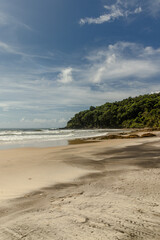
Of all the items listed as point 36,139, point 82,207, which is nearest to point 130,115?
point 36,139

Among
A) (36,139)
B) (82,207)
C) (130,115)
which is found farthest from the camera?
(130,115)

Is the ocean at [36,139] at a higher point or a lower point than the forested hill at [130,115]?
lower

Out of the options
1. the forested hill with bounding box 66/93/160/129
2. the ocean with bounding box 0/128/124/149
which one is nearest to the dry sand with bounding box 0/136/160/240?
the ocean with bounding box 0/128/124/149

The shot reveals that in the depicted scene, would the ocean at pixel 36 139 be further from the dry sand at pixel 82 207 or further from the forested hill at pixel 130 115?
the forested hill at pixel 130 115

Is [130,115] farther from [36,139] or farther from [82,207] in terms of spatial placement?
[82,207]

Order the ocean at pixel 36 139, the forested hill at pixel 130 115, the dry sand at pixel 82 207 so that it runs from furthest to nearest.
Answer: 1. the forested hill at pixel 130 115
2. the ocean at pixel 36 139
3. the dry sand at pixel 82 207

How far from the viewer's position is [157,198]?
4082 mm

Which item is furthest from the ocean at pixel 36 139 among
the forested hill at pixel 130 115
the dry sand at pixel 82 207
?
the forested hill at pixel 130 115

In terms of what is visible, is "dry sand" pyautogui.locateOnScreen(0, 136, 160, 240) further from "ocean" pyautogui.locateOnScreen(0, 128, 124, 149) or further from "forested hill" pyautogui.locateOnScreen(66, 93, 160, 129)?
"forested hill" pyautogui.locateOnScreen(66, 93, 160, 129)

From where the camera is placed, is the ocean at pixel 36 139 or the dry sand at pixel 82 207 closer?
the dry sand at pixel 82 207

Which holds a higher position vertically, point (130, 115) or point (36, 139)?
point (130, 115)

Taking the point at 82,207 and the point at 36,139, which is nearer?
the point at 82,207

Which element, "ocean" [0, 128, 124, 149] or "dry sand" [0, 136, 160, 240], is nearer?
"dry sand" [0, 136, 160, 240]

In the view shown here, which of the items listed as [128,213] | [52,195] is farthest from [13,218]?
[128,213]
